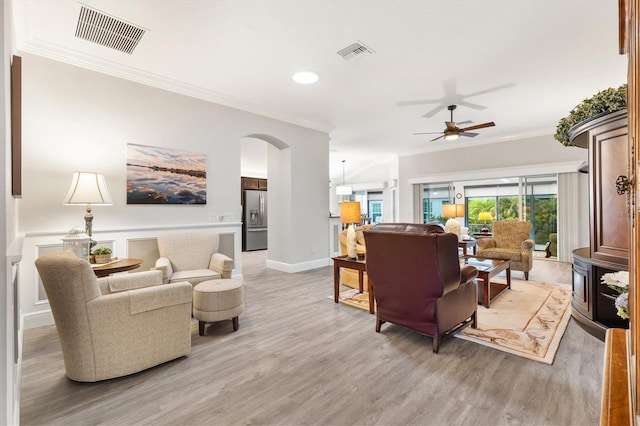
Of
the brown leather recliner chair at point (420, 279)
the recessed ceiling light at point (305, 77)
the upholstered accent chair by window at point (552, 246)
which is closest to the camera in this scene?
the brown leather recliner chair at point (420, 279)

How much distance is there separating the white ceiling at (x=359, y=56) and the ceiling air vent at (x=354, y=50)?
0.06 metres

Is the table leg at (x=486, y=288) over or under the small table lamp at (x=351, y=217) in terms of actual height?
under

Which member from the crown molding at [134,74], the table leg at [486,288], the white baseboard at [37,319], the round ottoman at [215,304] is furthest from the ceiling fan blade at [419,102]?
the white baseboard at [37,319]

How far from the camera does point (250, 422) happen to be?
5.45ft

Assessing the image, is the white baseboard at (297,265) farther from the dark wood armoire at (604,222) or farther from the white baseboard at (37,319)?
the dark wood armoire at (604,222)

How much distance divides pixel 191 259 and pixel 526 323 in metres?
3.82

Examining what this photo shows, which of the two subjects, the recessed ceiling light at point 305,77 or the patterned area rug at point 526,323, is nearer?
the patterned area rug at point 526,323

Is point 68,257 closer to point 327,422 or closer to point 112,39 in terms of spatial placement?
point 327,422

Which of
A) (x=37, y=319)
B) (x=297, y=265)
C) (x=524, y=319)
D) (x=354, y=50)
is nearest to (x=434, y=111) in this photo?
(x=354, y=50)

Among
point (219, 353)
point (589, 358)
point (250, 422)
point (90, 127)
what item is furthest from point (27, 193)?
point (589, 358)

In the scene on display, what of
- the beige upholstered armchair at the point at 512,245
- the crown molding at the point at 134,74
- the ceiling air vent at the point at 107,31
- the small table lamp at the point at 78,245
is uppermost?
the ceiling air vent at the point at 107,31

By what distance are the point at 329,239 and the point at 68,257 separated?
4.67 metres

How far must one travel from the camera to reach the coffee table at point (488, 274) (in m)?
3.43

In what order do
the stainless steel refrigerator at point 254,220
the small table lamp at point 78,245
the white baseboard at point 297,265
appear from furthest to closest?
the stainless steel refrigerator at point 254,220
the white baseboard at point 297,265
the small table lamp at point 78,245
